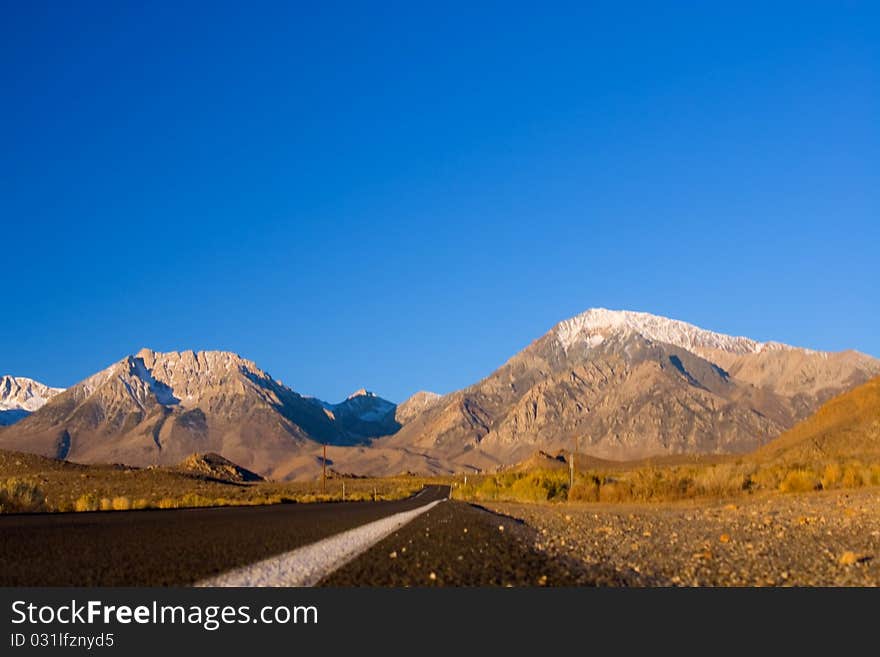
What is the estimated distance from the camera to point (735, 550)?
13211 mm

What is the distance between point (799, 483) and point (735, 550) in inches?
1223

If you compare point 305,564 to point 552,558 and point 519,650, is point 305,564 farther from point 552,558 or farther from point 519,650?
point 519,650

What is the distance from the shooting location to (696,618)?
6938mm

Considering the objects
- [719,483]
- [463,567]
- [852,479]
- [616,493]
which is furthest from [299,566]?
[616,493]

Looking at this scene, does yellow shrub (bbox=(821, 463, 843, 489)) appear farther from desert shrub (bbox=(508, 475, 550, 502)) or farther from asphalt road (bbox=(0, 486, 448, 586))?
asphalt road (bbox=(0, 486, 448, 586))

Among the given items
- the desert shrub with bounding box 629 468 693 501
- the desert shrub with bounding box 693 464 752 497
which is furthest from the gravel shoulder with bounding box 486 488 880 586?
the desert shrub with bounding box 629 468 693 501

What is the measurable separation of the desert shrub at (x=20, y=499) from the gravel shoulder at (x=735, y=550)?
18831 millimetres

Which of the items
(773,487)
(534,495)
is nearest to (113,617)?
(773,487)

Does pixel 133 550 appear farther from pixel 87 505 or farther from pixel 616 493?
pixel 616 493

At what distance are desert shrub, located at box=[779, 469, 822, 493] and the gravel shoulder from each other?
1754cm

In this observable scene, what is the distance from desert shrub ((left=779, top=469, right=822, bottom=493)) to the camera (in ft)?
133

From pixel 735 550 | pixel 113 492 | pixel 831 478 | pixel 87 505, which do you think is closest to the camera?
pixel 735 550

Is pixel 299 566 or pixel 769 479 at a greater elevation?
pixel 769 479

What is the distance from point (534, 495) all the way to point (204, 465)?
97307 mm
